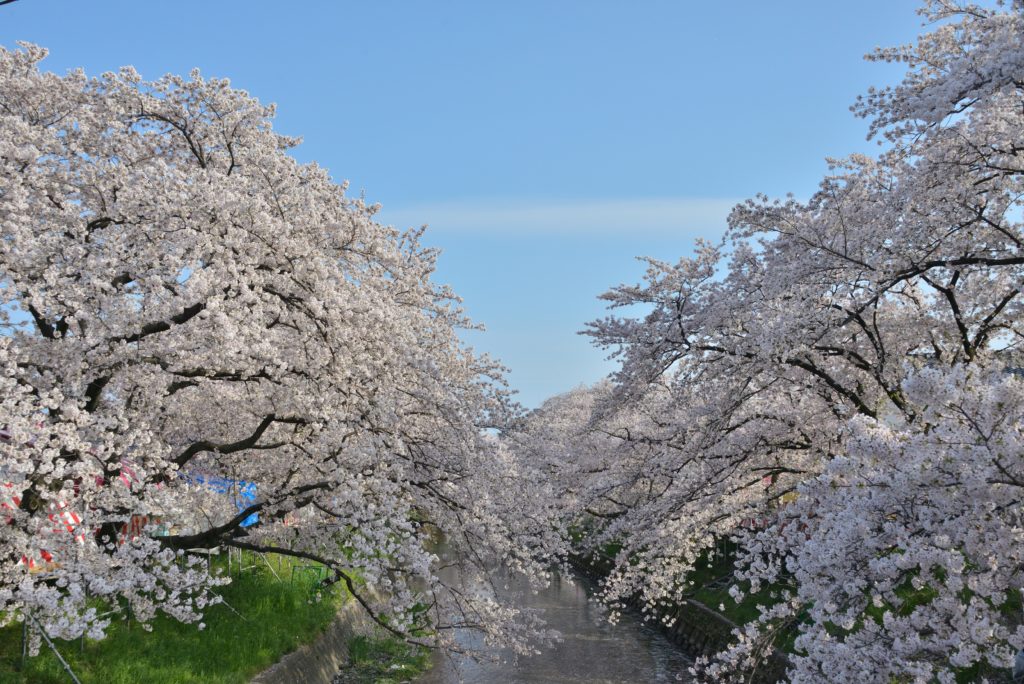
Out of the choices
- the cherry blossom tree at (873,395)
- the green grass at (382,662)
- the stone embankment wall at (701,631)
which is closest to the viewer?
the cherry blossom tree at (873,395)

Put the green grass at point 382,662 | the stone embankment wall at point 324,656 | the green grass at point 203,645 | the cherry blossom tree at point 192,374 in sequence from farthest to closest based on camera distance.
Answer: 1. the green grass at point 382,662
2. the stone embankment wall at point 324,656
3. the green grass at point 203,645
4. the cherry blossom tree at point 192,374

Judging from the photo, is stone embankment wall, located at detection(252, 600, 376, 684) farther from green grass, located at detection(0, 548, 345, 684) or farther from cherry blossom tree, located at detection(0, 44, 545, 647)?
cherry blossom tree, located at detection(0, 44, 545, 647)

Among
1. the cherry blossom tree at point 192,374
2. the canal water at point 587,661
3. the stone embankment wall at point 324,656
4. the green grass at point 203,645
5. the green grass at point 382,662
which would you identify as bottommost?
the canal water at point 587,661

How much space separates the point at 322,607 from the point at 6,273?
11906mm

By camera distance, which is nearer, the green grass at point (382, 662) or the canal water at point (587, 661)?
the green grass at point (382, 662)

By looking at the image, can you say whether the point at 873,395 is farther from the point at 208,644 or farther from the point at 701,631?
the point at 208,644

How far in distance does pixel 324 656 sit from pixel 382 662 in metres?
2.42

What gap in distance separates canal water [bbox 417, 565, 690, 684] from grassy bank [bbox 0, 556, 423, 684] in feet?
6.49

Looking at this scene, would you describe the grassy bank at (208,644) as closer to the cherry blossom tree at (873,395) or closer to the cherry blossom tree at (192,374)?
the cherry blossom tree at (192,374)

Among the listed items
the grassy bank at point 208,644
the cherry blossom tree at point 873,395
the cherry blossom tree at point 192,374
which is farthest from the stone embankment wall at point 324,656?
the cherry blossom tree at point 873,395

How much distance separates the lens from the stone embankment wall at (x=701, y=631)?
14.7 meters

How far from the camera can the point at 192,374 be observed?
1080 cm

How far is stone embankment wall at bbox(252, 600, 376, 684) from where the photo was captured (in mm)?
13812

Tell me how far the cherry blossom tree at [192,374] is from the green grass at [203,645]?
32.3 inches
